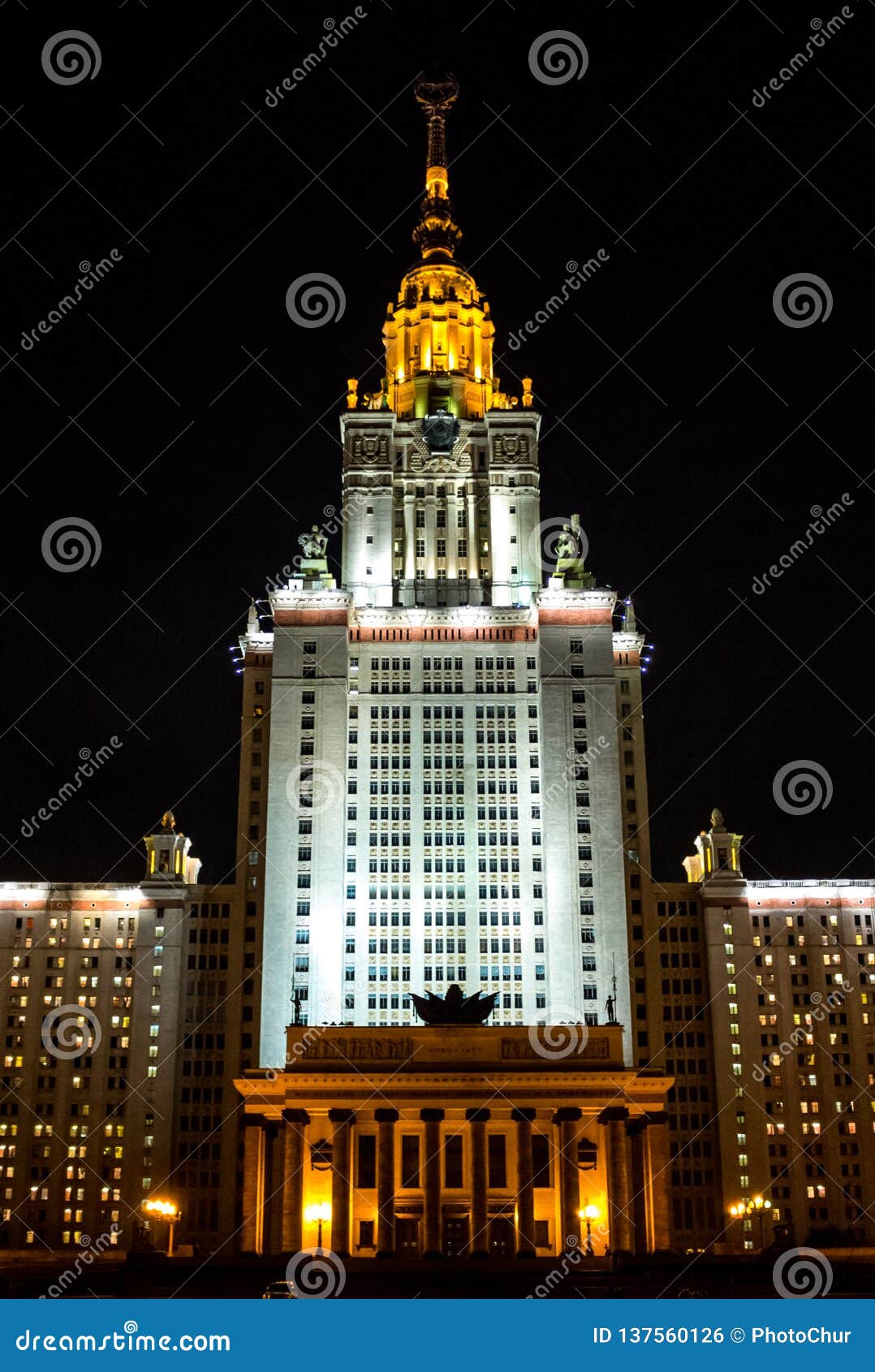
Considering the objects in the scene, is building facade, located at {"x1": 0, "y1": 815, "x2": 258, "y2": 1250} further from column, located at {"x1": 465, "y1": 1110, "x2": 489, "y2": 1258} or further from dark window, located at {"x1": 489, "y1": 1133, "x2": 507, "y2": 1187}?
column, located at {"x1": 465, "y1": 1110, "x2": 489, "y2": 1258}

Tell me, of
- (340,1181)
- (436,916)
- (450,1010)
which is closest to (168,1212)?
(340,1181)

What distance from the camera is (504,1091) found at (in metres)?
93.9

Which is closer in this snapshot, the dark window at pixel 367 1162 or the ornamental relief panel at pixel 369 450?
the dark window at pixel 367 1162

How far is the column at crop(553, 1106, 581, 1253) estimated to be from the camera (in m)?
92.1

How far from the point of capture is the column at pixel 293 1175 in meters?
93.1

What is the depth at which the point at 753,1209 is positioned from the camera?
122 meters

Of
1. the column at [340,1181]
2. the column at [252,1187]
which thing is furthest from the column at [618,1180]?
the column at [252,1187]

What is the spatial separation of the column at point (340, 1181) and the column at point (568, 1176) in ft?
43.3

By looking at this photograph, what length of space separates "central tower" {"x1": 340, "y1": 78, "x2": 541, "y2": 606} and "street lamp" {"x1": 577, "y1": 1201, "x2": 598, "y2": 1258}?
59983 mm

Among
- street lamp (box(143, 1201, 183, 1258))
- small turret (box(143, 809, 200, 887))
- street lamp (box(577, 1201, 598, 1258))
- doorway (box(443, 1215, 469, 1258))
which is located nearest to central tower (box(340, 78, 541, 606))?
small turret (box(143, 809, 200, 887))

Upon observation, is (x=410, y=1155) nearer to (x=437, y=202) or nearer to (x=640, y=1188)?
(x=640, y=1188)

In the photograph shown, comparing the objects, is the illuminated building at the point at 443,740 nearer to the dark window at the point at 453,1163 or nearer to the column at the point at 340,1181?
the dark window at the point at 453,1163

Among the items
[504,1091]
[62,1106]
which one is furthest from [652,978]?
[62,1106]

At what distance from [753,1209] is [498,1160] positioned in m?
31.4
